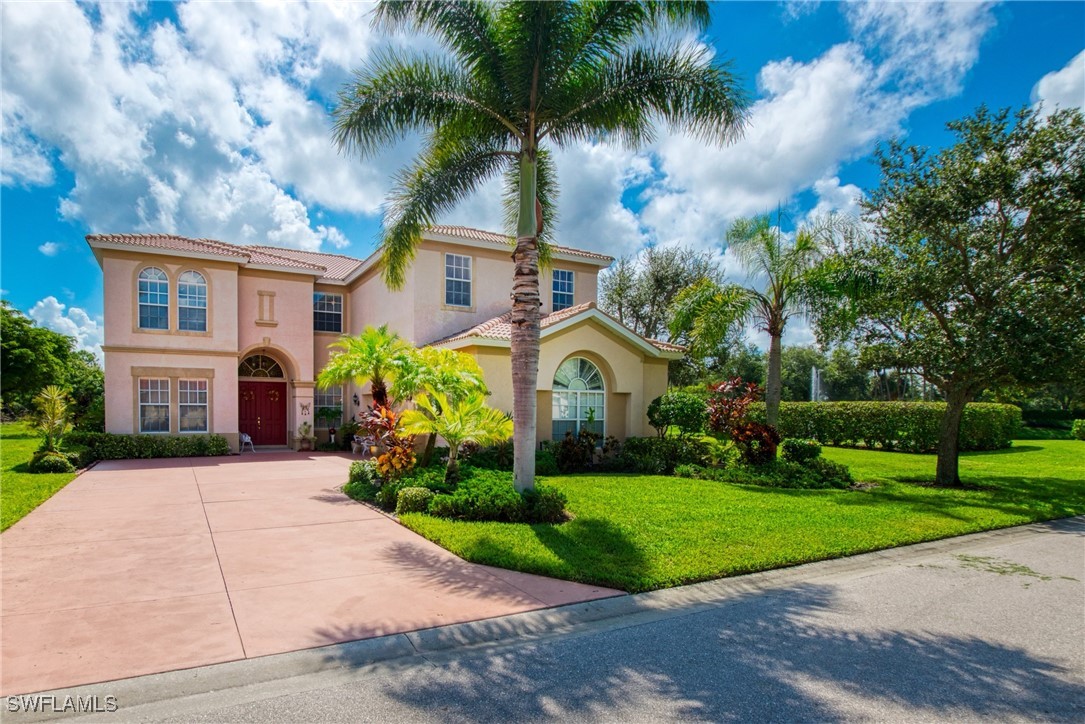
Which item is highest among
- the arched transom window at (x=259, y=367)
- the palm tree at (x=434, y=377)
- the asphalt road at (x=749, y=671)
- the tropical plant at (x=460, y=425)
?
the arched transom window at (x=259, y=367)

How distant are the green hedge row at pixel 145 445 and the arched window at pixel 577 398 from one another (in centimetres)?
1192

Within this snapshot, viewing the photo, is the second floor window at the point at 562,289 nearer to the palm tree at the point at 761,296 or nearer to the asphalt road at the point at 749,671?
the palm tree at the point at 761,296

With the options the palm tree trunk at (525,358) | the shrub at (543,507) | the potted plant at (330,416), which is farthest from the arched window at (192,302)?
the shrub at (543,507)

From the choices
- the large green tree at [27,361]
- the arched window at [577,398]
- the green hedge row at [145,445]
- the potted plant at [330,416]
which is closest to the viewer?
the arched window at [577,398]

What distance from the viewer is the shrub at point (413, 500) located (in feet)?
33.4

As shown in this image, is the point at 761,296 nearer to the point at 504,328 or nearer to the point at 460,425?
the point at 504,328

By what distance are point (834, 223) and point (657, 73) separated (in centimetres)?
798

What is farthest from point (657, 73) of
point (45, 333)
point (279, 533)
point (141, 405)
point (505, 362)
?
point (45, 333)

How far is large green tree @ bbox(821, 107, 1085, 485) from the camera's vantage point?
12102 millimetres

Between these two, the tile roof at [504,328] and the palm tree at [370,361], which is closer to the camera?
the palm tree at [370,361]

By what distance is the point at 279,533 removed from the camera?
28.8ft

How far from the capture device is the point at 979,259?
12.9 metres

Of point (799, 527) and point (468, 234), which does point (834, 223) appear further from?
point (468, 234)

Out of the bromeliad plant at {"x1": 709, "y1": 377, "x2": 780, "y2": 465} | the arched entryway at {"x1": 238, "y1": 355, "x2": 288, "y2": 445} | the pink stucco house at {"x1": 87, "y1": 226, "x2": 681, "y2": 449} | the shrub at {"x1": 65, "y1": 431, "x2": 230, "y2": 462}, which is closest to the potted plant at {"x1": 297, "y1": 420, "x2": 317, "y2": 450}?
the pink stucco house at {"x1": 87, "y1": 226, "x2": 681, "y2": 449}
